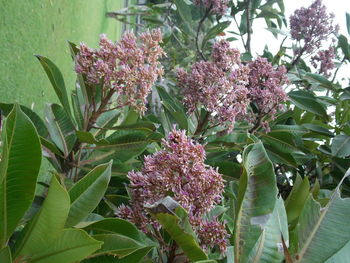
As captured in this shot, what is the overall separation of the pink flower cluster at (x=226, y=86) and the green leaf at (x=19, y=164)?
88 centimetres

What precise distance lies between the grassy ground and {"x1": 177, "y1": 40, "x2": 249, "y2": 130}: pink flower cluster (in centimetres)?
113

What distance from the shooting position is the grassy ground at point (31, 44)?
2.43m

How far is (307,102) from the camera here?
2.40 m

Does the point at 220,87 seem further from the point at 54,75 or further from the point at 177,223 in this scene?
the point at 177,223

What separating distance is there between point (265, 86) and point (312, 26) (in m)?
0.85

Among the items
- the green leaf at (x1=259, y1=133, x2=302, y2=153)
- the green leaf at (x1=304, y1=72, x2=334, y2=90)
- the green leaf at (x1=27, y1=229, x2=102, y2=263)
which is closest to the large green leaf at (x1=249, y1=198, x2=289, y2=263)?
the green leaf at (x1=27, y1=229, x2=102, y2=263)

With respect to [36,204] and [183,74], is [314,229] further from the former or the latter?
[183,74]

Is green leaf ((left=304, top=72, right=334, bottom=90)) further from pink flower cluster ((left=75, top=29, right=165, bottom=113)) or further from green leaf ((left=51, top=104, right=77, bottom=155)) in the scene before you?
green leaf ((left=51, top=104, right=77, bottom=155))

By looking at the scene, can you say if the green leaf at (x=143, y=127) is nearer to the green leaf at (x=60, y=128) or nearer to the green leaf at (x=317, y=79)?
the green leaf at (x=60, y=128)

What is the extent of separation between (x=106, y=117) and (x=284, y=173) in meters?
1.35

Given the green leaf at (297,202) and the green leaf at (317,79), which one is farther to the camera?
the green leaf at (317,79)

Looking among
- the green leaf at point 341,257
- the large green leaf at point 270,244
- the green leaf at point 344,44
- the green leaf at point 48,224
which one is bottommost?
the green leaf at point 341,257

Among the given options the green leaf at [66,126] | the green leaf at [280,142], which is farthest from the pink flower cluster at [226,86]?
the green leaf at [66,126]

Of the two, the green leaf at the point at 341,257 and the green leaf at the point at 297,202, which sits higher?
the green leaf at the point at 297,202
